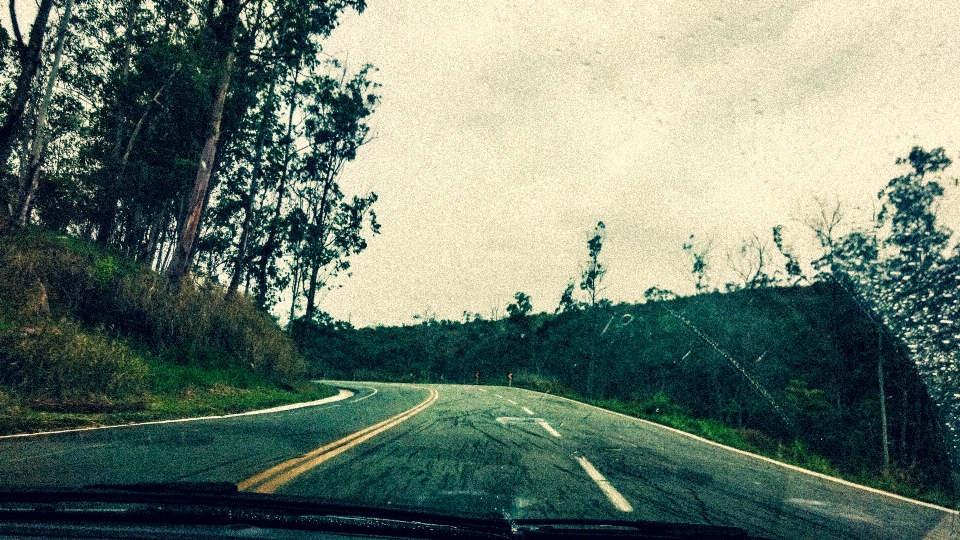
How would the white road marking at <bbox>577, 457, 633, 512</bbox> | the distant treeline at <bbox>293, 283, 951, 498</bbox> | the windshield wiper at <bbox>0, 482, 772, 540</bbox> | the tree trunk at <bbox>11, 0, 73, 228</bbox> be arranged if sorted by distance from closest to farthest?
1. the windshield wiper at <bbox>0, 482, 772, 540</bbox>
2. the white road marking at <bbox>577, 457, 633, 512</bbox>
3. the tree trunk at <bbox>11, 0, 73, 228</bbox>
4. the distant treeline at <bbox>293, 283, 951, 498</bbox>

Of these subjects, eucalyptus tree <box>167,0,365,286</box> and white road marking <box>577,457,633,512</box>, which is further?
eucalyptus tree <box>167,0,365,286</box>

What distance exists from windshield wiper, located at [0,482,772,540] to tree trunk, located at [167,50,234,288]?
1558cm

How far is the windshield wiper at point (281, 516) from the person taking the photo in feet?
7.35

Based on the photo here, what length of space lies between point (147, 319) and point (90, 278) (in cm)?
179

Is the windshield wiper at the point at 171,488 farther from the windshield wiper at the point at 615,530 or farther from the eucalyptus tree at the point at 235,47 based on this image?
the eucalyptus tree at the point at 235,47

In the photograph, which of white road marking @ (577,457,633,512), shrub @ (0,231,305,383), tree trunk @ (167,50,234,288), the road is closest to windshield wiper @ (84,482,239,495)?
the road

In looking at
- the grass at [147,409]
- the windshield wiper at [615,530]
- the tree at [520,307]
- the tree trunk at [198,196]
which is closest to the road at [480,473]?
the grass at [147,409]

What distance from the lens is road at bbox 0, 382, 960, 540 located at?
413cm

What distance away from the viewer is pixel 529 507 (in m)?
4.04

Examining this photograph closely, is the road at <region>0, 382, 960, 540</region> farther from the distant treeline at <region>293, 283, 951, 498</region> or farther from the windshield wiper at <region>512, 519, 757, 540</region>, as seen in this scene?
the distant treeline at <region>293, 283, 951, 498</region>

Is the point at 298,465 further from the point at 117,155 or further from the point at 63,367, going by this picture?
the point at 117,155

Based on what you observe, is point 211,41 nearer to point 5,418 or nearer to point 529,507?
point 5,418

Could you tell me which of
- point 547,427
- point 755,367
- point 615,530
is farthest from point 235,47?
point 755,367

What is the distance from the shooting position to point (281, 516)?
238 centimetres
